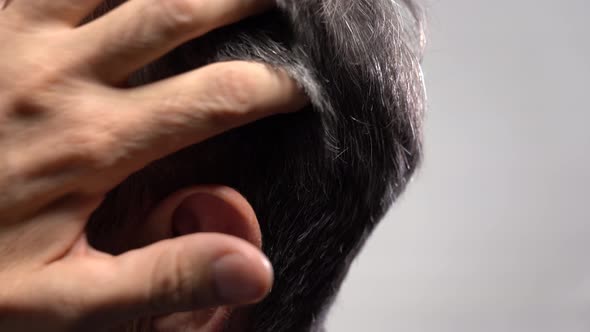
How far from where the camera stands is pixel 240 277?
421mm

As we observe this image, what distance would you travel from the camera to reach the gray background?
132 centimetres

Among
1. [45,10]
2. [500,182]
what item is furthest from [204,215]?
[500,182]

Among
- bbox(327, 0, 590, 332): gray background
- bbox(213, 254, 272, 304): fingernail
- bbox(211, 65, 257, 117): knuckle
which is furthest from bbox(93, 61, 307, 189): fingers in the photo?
bbox(327, 0, 590, 332): gray background

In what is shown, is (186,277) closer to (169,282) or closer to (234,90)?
(169,282)

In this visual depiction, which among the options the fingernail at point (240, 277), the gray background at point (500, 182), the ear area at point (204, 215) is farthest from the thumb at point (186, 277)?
the gray background at point (500, 182)

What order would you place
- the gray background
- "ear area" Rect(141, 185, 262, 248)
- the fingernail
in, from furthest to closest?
the gray background, "ear area" Rect(141, 185, 262, 248), the fingernail

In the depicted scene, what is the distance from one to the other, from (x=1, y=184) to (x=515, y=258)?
1.15m

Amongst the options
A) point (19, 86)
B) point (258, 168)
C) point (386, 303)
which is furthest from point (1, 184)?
point (386, 303)

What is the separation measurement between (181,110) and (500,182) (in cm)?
105

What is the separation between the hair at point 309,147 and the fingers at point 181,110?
44 mm

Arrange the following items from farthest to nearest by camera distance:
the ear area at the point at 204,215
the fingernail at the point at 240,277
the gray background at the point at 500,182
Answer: the gray background at the point at 500,182 < the ear area at the point at 204,215 < the fingernail at the point at 240,277

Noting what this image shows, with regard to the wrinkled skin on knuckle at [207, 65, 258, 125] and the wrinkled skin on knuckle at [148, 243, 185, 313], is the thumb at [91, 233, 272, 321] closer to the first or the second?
the wrinkled skin on knuckle at [148, 243, 185, 313]

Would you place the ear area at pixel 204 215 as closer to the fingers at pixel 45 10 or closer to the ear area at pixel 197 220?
the ear area at pixel 197 220

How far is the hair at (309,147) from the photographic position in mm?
549
